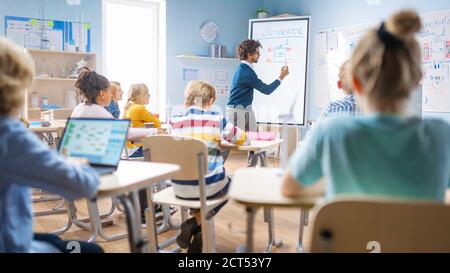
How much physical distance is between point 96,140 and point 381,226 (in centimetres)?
119

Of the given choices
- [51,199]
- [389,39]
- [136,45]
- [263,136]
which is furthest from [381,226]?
[136,45]

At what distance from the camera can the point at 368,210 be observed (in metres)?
0.93

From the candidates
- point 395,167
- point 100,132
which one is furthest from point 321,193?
point 100,132

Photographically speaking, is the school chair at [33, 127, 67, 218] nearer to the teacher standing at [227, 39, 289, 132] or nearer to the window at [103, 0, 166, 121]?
the teacher standing at [227, 39, 289, 132]

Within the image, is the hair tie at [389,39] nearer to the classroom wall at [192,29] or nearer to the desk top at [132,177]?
the desk top at [132,177]

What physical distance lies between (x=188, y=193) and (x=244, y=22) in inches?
208

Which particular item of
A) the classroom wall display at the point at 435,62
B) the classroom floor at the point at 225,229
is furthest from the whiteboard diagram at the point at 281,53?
the classroom floor at the point at 225,229

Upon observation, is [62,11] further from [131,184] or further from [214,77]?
[131,184]

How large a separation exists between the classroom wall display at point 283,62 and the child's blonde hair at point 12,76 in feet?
15.5

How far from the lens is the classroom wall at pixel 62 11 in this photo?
17.2 feet

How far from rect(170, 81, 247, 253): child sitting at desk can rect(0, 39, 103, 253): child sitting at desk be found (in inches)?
46.3

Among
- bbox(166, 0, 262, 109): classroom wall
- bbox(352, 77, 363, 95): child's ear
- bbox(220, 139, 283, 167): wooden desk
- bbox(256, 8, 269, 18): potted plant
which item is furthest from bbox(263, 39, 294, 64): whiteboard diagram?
bbox(352, 77, 363, 95): child's ear

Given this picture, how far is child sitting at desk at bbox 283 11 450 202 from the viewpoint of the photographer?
105 cm

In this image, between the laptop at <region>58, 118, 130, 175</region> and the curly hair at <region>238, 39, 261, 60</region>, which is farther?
the curly hair at <region>238, 39, 261, 60</region>
